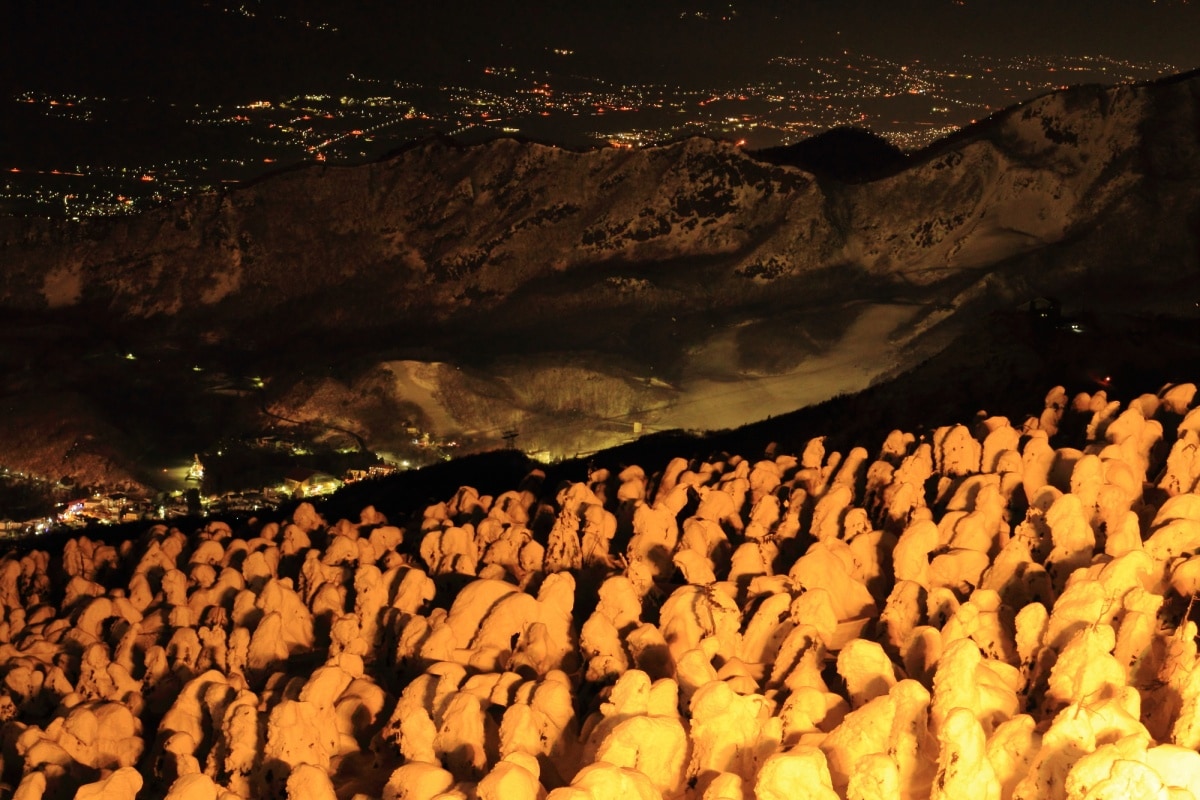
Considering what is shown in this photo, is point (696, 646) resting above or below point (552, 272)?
above

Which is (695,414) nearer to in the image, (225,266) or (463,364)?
(463,364)

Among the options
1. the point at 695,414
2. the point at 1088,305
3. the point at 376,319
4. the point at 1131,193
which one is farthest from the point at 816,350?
the point at 376,319

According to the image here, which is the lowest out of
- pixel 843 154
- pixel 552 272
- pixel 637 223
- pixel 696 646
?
pixel 552 272

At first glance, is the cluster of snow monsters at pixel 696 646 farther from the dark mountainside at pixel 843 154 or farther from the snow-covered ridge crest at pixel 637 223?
the dark mountainside at pixel 843 154

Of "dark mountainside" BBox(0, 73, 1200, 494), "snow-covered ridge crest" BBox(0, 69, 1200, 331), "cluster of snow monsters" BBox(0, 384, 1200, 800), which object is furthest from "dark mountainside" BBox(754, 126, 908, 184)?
"cluster of snow monsters" BBox(0, 384, 1200, 800)

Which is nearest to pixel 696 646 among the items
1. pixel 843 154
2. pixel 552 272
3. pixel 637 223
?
pixel 552 272

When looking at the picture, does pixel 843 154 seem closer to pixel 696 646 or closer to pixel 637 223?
pixel 637 223

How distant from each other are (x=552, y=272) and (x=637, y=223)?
1679 mm

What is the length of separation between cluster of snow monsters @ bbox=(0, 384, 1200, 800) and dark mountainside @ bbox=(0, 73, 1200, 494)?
9.26 m

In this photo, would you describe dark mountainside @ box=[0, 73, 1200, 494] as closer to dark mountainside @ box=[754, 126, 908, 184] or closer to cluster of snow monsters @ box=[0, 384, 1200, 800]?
dark mountainside @ box=[754, 126, 908, 184]

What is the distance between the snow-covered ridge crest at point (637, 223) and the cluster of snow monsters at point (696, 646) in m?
10.2

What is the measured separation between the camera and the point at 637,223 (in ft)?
73.3

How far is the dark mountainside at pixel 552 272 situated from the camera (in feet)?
64.8

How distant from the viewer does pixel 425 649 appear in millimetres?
7141
